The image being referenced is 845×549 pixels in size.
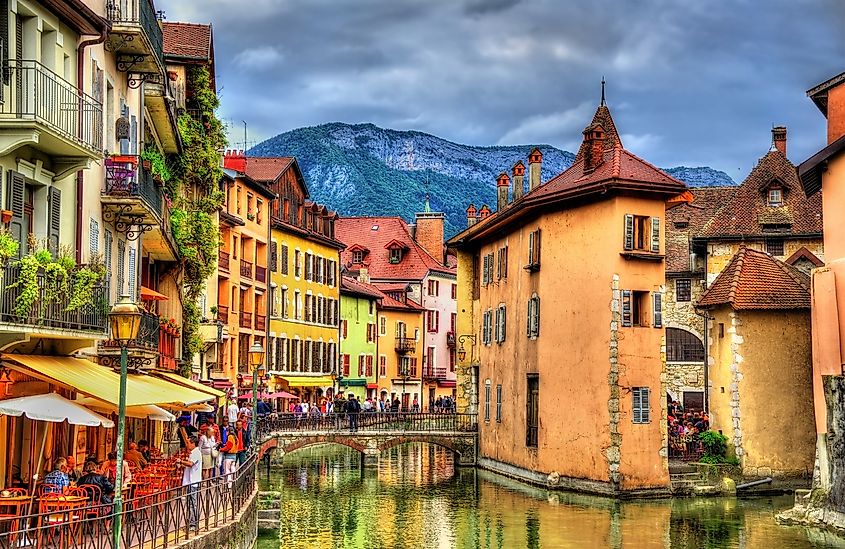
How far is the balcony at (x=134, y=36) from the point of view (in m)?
26.6

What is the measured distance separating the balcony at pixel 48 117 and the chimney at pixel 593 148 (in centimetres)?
2563

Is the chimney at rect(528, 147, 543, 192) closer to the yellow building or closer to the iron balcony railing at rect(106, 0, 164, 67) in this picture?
the yellow building

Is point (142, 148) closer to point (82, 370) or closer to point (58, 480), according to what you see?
point (82, 370)

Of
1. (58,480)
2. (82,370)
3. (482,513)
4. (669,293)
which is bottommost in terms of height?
(482,513)

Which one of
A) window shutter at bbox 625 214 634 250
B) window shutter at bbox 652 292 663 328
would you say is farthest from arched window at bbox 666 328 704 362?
window shutter at bbox 625 214 634 250

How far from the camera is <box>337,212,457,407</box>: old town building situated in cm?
10131

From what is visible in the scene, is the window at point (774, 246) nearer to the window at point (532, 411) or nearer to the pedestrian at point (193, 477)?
the window at point (532, 411)

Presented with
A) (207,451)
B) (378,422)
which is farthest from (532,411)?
(207,451)

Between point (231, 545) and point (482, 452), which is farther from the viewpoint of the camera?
point (482, 452)

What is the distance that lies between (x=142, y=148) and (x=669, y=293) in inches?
1612

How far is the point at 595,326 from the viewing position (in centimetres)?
4338

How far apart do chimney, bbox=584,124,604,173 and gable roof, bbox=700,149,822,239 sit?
1572 cm

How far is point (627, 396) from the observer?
1686 inches

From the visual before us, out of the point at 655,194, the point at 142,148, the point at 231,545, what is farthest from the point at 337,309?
the point at 231,545
